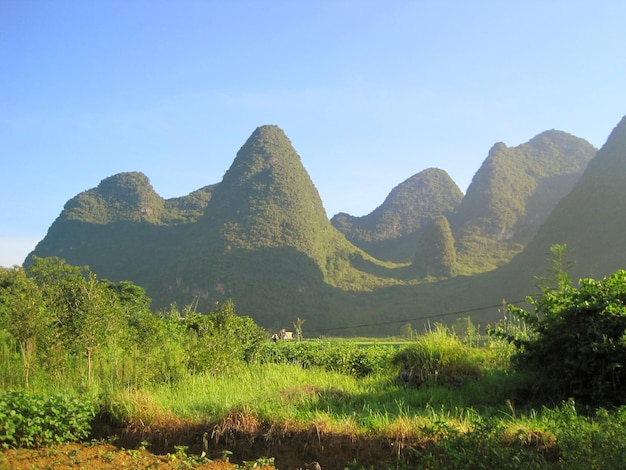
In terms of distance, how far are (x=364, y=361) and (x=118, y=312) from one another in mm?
4875

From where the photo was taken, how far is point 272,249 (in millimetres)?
89250

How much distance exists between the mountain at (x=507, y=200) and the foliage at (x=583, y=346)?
88067 mm

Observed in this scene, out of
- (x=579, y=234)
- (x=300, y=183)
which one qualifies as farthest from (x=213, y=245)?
(x=579, y=234)

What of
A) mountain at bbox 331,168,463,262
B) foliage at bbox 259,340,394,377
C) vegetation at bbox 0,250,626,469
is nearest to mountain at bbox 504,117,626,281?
mountain at bbox 331,168,463,262

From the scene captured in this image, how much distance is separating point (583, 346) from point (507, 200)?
11137cm

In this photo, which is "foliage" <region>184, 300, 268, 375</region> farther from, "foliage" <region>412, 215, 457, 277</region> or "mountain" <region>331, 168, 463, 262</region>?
"mountain" <region>331, 168, 463, 262</region>

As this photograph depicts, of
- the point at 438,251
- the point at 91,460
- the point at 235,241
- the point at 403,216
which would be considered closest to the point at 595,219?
the point at 438,251

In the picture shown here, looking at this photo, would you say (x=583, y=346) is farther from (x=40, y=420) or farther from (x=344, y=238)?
(x=344, y=238)

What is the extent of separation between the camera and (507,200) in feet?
361

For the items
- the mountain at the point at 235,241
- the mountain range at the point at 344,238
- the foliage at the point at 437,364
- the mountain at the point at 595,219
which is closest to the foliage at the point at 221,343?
the foliage at the point at 437,364

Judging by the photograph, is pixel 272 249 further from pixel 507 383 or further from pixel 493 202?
pixel 507 383

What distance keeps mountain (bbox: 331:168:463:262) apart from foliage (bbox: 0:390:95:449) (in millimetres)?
118926

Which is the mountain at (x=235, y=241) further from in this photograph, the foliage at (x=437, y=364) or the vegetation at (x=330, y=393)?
the foliage at (x=437, y=364)

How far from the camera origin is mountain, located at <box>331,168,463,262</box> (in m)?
130
